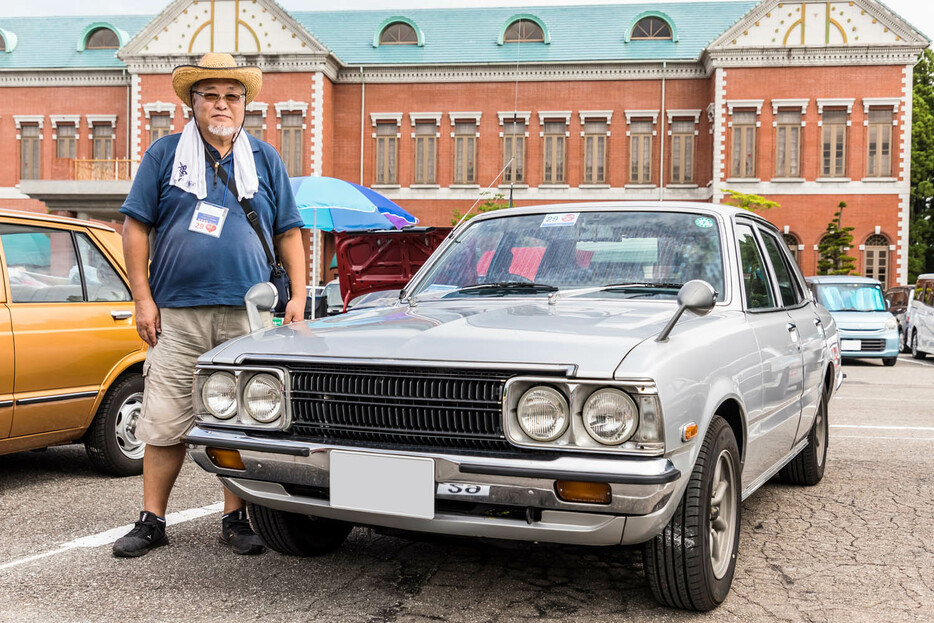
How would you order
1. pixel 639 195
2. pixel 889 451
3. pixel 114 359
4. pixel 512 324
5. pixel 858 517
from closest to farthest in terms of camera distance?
pixel 512 324 → pixel 858 517 → pixel 114 359 → pixel 889 451 → pixel 639 195

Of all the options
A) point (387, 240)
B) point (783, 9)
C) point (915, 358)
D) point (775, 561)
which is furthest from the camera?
point (783, 9)

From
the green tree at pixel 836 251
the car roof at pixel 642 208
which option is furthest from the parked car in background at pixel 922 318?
the car roof at pixel 642 208

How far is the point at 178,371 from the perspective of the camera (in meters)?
3.99

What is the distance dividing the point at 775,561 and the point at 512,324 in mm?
1790

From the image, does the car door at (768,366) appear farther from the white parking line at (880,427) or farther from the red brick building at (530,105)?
the red brick building at (530,105)

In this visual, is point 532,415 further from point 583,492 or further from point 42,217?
point 42,217

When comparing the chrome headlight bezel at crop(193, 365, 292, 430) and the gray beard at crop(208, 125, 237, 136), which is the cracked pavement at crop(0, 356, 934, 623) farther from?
the gray beard at crop(208, 125, 237, 136)

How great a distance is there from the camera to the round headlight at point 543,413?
2.73 m

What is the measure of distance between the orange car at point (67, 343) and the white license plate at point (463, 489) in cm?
321

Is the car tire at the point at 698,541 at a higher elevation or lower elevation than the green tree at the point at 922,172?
lower

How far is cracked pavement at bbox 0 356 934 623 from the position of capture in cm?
322

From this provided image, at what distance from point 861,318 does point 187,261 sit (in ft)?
54.6

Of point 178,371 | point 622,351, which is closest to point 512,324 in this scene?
point 622,351

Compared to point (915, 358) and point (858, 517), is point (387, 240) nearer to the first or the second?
point (858, 517)
